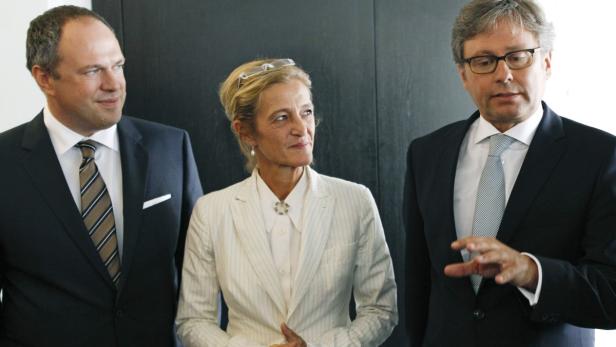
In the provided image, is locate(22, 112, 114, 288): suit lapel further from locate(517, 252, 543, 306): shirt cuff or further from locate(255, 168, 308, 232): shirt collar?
locate(517, 252, 543, 306): shirt cuff

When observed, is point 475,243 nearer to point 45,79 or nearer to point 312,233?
point 312,233

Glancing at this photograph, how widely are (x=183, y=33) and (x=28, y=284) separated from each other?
1.37m

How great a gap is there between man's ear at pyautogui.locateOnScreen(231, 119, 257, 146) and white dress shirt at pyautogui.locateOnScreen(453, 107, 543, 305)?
70 cm

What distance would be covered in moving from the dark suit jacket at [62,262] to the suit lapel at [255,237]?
335 mm

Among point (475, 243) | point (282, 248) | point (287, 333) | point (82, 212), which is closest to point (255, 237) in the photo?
point (282, 248)

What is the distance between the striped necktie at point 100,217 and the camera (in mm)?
2594

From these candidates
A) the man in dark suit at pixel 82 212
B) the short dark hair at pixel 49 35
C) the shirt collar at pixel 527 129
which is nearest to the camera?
the shirt collar at pixel 527 129

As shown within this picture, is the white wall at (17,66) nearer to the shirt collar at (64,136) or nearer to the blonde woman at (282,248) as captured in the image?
the shirt collar at (64,136)

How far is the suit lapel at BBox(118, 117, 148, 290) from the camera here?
8.55 ft

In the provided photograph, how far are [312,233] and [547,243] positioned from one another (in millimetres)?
728

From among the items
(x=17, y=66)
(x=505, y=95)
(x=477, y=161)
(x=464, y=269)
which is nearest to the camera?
(x=464, y=269)

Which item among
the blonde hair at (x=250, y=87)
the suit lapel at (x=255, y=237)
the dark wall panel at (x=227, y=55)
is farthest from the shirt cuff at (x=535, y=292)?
the dark wall panel at (x=227, y=55)

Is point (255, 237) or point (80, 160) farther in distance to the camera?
point (80, 160)

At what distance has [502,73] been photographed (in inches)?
89.2
